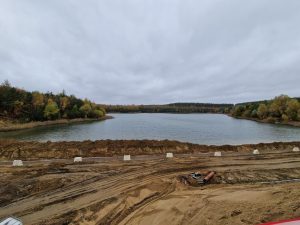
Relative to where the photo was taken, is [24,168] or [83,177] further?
[24,168]

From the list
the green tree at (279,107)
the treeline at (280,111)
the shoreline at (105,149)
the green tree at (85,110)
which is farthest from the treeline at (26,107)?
the green tree at (279,107)

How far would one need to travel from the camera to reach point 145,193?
1150 centimetres

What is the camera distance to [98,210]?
9680mm

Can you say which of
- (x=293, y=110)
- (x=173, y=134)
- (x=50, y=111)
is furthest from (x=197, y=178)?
(x=293, y=110)

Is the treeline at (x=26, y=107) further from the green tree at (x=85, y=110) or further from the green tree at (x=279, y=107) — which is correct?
the green tree at (x=279, y=107)

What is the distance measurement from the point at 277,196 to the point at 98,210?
8.62 meters

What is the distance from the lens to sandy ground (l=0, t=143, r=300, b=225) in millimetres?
9062

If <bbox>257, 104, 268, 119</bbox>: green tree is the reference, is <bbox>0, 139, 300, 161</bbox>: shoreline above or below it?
below

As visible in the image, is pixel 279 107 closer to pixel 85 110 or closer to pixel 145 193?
pixel 85 110

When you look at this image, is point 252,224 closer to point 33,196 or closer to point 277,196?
point 277,196

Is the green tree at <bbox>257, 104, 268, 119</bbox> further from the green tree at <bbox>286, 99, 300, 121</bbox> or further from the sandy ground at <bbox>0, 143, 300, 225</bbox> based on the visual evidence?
the sandy ground at <bbox>0, 143, 300, 225</bbox>

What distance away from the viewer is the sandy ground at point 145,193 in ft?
29.7

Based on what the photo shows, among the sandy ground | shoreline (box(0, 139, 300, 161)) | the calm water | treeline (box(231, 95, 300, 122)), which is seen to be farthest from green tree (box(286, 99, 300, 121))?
the sandy ground

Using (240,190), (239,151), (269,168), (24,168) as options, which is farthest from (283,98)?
(24,168)
